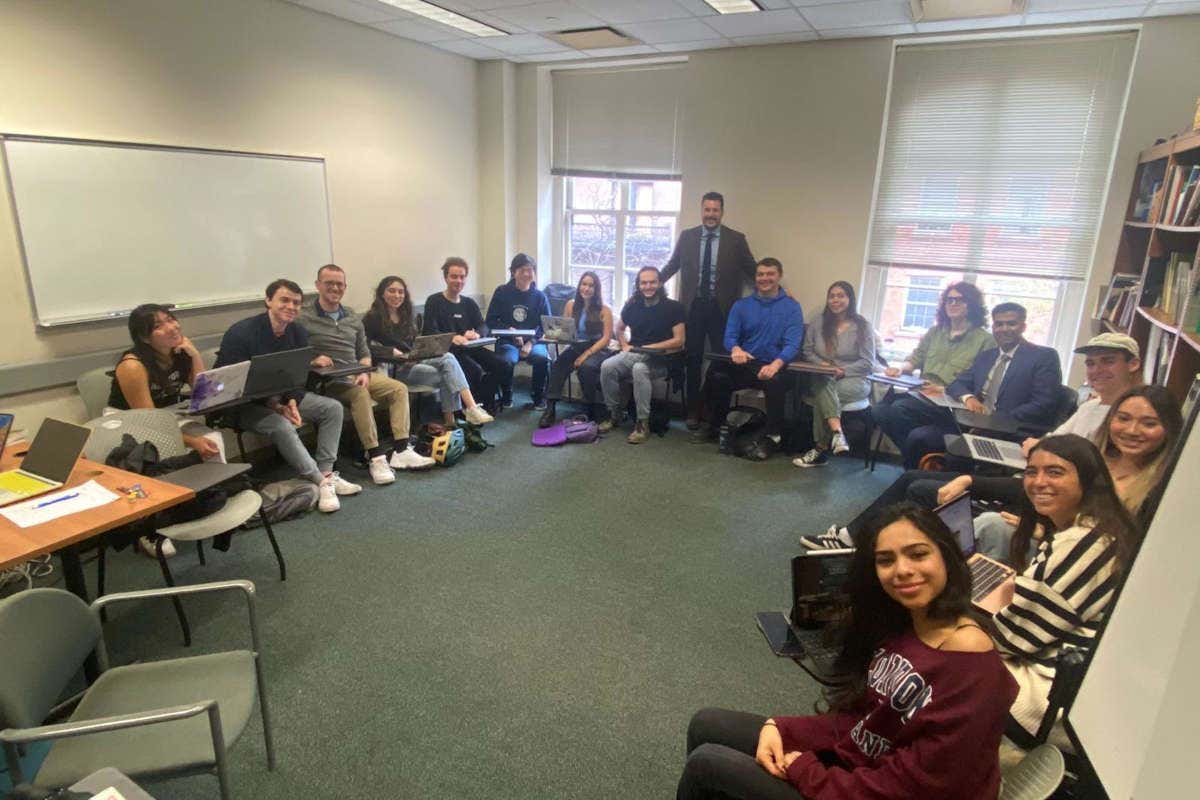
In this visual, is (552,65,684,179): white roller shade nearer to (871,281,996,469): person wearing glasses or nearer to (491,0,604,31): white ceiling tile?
(491,0,604,31): white ceiling tile

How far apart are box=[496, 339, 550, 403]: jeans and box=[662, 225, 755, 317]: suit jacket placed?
3.96ft

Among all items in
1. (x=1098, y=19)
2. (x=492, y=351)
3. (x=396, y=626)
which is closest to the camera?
(x=396, y=626)

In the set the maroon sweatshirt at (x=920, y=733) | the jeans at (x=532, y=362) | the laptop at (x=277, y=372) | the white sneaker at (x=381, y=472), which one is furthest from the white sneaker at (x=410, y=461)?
the maroon sweatshirt at (x=920, y=733)

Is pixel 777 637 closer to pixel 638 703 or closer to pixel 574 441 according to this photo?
pixel 638 703

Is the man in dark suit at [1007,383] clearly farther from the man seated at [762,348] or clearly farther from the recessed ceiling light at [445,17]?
the recessed ceiling light at [445,17]

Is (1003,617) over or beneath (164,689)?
over

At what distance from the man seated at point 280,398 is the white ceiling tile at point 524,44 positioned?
2.47 meters

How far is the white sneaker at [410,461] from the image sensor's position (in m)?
4.18

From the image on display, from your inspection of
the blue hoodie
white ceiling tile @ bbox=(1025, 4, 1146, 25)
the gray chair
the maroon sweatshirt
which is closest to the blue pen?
the gray chair

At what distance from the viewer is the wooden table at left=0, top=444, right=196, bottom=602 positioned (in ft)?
5.99

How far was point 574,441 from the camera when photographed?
4773mm

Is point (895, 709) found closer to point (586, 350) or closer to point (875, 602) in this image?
point (875, 602)

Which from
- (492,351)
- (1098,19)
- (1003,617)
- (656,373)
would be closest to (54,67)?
(492,351)

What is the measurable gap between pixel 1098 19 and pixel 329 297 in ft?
15.7
